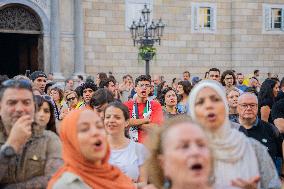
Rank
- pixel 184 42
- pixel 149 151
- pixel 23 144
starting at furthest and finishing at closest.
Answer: pixel 184 42 < pixel 23 144 < pixel 149 151

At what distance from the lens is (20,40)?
68.3 feet

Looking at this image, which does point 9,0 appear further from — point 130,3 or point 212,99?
point 212,99

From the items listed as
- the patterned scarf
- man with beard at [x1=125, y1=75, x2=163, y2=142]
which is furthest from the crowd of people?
the patterned scarf

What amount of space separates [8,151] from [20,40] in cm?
1791

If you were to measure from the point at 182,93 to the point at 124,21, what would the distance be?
11.4 m

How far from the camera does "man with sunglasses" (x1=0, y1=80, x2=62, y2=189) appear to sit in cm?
354

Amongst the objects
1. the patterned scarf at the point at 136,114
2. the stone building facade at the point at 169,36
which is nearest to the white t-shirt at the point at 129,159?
the patterned scarf at the point at 136,114

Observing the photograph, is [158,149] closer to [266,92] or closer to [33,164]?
[33,164]

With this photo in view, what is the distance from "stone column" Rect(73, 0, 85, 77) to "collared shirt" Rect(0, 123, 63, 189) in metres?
15.9

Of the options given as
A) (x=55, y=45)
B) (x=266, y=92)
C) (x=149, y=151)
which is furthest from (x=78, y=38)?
(x=149, y=151)

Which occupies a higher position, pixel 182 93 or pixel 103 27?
pixel 103 27

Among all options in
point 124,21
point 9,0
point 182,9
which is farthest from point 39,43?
point 182,9

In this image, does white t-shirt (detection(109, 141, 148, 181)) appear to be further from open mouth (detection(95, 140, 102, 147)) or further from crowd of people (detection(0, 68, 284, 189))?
open mouth (detection(95, 140, 102, 147))

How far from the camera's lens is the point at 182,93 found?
32.1 feet
